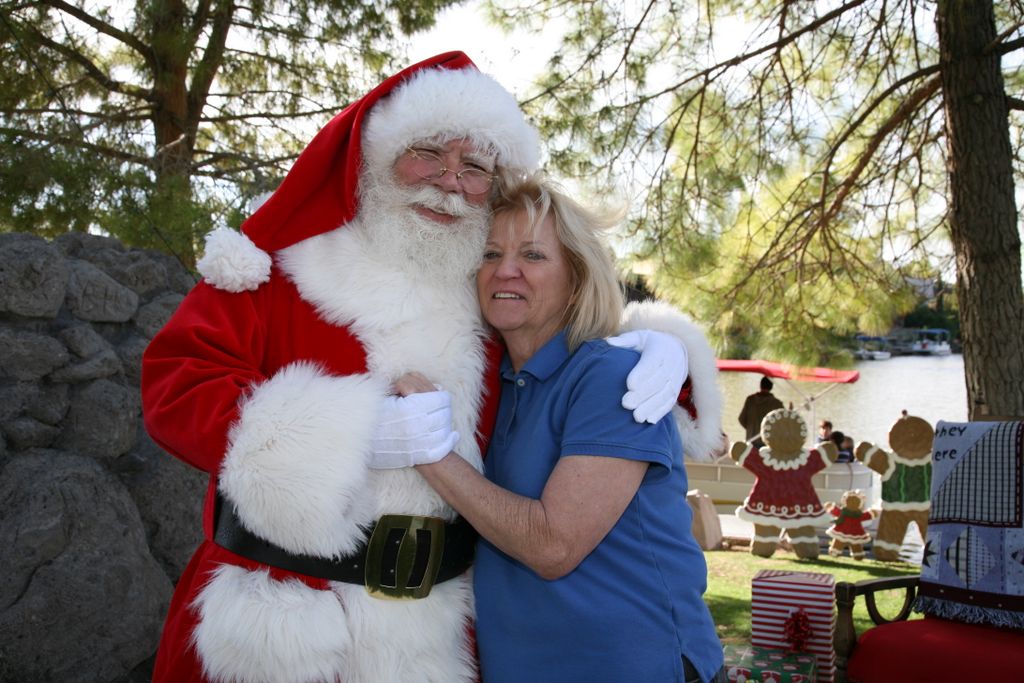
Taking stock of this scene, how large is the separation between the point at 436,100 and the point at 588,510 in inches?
40.2

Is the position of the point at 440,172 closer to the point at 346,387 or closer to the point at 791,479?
the point at 346,387

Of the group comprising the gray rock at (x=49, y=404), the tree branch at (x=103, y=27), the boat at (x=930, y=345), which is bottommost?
the gray rock at (x=49, y=404)

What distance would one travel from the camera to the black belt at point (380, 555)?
1682 millimetres

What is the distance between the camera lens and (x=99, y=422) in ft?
9.93

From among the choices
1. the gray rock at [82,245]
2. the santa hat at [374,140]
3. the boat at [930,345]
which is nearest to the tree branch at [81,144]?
the gray rock at [82,245]

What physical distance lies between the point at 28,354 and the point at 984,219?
14.3 feet

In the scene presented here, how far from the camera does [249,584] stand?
167cm

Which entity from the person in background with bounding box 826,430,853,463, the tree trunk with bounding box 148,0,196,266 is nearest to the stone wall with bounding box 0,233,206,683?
the tree trunk with bounding box 148,0,196,266

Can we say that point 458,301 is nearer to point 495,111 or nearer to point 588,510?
point 495,111

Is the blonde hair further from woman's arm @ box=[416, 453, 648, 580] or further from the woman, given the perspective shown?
woman's arm @ box=[416, 453, 648, 580]

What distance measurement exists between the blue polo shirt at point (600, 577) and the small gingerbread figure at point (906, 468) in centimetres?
533

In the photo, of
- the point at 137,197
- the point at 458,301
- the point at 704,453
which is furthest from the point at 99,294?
the point at 704,453

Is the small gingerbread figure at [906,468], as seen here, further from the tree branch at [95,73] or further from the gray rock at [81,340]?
the tree branch at [95,73]

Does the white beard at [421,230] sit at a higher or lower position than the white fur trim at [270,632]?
higher
